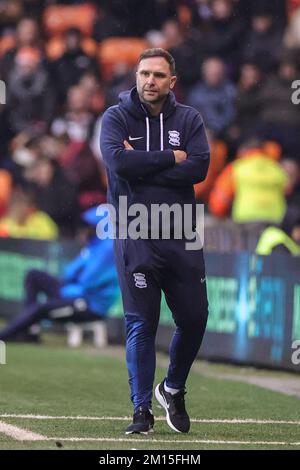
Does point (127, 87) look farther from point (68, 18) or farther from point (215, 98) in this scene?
point (68, 18)

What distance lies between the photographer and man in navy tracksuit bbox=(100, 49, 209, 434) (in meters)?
8.42

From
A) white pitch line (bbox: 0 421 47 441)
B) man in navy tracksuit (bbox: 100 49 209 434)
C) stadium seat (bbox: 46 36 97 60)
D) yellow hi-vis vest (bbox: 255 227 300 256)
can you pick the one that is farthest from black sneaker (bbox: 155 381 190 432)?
stadium seat (bbox: 46 36 97 60)

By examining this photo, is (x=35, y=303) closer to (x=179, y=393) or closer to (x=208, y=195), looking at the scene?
(x=208, y=195)

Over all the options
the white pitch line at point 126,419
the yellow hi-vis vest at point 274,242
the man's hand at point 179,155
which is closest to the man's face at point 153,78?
the man's hand at point 179,155

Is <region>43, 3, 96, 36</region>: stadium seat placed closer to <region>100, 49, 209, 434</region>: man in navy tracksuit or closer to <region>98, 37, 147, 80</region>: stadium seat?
<region>98, 37, 147, 80</region>: stadium seat

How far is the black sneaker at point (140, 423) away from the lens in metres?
8.41

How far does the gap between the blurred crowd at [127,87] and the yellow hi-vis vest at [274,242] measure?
2842 mm

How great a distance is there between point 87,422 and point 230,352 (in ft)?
16.2

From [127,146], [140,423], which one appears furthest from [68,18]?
[140,423]

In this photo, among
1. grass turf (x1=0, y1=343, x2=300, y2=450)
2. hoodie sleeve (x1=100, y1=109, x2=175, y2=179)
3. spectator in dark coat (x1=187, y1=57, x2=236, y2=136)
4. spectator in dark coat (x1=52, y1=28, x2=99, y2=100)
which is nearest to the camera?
grass turf (x1=0, y1=343, x2=300, y2=450)

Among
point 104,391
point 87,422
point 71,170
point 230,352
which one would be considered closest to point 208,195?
point 71,170

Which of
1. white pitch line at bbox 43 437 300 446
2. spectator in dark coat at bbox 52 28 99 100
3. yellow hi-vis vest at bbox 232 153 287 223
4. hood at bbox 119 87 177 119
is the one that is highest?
spectator in dark coat at bbox 52 28 99 100

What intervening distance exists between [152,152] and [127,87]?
1134 cm

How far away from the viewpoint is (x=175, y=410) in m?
8.72
